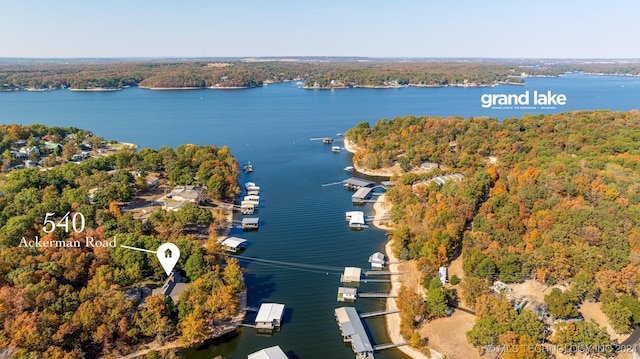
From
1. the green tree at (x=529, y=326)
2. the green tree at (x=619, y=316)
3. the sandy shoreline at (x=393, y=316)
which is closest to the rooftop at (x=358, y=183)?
the sandy shoreline at (x=393, y=316)

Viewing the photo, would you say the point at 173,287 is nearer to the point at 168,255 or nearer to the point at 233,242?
the point at 168,255

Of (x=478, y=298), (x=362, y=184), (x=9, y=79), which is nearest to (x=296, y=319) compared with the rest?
(x=478, y=298)

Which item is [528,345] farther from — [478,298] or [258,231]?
[258,231]

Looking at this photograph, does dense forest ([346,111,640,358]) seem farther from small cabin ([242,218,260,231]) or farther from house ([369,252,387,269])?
small cabin ([242,218,260,231])

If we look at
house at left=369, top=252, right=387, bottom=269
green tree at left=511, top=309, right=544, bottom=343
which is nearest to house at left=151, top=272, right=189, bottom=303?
house at left=369, top=252, right=387, bottom=269

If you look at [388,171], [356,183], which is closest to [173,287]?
[356,183]

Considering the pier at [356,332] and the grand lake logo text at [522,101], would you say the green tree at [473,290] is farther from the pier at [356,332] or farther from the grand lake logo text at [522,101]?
the grand lake logo text at [522,101]
